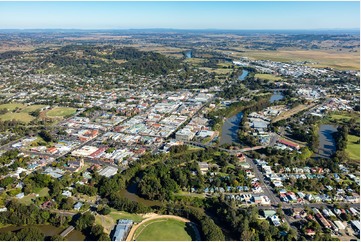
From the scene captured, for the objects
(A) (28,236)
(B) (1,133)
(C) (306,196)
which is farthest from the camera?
(B) (1,133)

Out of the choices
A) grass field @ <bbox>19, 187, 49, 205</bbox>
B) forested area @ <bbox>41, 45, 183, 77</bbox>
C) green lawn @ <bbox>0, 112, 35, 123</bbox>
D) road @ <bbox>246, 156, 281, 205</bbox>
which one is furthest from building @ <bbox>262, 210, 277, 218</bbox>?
forested area @ <bbox>41, 45, 183, 77</bbox>

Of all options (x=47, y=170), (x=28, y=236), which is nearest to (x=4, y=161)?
(x=47, y=170)

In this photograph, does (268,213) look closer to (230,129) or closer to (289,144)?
(289,144)

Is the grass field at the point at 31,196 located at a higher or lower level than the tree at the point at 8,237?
lower

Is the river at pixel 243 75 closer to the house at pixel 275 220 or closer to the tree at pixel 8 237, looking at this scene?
the house at pixel 275 220

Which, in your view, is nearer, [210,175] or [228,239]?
[228,239]

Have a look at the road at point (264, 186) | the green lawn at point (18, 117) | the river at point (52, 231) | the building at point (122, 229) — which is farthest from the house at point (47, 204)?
the green lawn at point (18, 117)

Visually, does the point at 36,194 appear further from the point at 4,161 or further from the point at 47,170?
the point at 4,161
